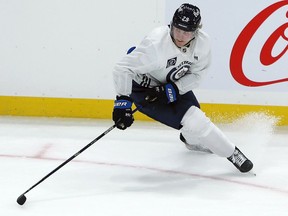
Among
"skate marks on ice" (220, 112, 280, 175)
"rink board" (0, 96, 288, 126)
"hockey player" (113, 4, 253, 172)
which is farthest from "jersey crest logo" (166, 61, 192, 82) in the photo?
"rink board" (0, 96, 288, 126)

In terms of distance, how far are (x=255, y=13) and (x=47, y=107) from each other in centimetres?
171

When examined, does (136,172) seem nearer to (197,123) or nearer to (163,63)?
(197,123)

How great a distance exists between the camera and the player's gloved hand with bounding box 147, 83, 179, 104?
9.78ft

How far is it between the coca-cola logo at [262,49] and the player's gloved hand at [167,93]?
4.08 ft

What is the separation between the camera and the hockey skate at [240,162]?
2932 millimetres

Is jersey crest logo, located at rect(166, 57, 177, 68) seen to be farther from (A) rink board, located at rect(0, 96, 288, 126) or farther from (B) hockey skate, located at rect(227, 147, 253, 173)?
(A) rink board, located at rect(0, 96, 288, 126)

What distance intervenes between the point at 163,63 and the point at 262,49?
4.75ft

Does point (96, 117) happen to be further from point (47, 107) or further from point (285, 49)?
point (285, 49)

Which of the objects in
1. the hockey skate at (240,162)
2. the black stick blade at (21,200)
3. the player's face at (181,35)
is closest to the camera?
the black stick blade at (21,200)

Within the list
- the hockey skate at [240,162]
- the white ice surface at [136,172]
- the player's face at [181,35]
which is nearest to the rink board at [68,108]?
the white ice surface at [136,172]

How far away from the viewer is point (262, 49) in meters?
4.11

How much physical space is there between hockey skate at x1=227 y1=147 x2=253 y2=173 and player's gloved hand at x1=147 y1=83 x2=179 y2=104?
1.40ft

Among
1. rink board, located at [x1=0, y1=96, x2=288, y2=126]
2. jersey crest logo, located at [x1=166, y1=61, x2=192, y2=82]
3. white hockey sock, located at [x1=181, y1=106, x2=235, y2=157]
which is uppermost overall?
jersey crest logo, located at [x1=166, y1=61, x2=192, y2=82]

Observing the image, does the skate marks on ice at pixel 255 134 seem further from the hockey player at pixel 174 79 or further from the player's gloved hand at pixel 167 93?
the player's gloved hand at pixel 167 93
